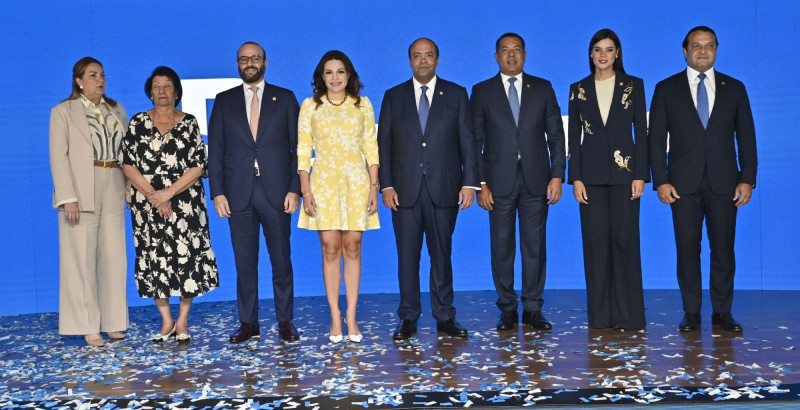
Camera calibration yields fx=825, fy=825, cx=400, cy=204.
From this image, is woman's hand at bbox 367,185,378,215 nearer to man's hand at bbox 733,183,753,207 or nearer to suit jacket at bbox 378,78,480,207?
suit jacket at bbox 378,78,480,207

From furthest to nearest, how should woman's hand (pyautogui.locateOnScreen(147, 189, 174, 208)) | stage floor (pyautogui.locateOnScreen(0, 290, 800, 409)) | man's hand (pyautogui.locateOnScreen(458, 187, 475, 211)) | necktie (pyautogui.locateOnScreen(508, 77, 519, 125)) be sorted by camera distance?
necktie (pyautogui.locateOnScreen(508, 77, 519, 125)) → woman's hand (pyautogui.locateOnScreen(147, 189, 174, 208)) → man's hand (pyautogui.locateOnScreen(458, 187, 475, 211)) → stage floor (pyautogui.locateOnScreen(0, 290, 800, 409))

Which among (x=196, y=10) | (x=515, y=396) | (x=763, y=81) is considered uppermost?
(x=196, y=10)

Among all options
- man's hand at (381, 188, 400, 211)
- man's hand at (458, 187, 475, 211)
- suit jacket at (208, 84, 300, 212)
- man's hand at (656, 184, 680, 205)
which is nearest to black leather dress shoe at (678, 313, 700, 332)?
man's hand at (656, 184, 680, 205)

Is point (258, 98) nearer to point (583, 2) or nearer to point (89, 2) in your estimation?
point (89, 2)

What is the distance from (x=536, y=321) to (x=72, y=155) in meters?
2.74

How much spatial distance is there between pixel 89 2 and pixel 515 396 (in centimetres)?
454

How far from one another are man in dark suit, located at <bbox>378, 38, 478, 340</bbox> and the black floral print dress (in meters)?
1.09

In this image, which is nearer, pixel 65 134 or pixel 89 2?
pixel 65 134

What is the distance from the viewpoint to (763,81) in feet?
20.3

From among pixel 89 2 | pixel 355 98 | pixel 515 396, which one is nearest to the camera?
pixel 515 396

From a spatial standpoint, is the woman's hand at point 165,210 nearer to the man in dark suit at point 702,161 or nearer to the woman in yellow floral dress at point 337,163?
the woman in yellow floral dress at point 337,163

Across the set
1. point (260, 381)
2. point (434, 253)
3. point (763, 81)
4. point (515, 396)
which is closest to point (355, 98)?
point (434, 253)

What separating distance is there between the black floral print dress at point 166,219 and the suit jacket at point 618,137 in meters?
2.17

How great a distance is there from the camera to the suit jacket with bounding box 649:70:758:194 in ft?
14.6
